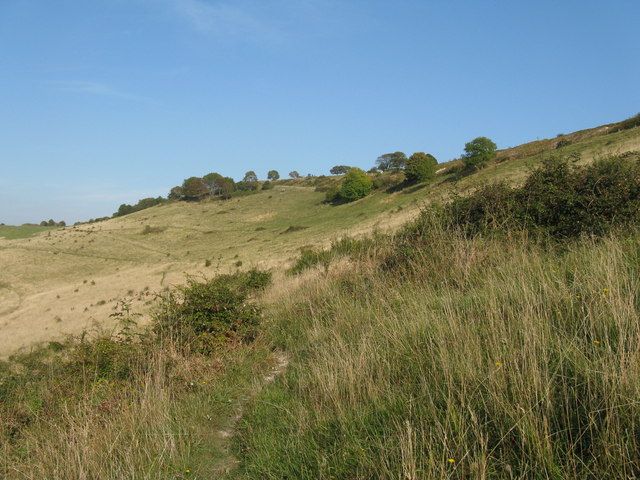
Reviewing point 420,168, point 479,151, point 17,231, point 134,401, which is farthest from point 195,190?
point 134,401

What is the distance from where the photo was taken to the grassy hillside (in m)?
2.50

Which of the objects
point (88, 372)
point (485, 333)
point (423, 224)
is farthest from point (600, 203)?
point (88, 372)

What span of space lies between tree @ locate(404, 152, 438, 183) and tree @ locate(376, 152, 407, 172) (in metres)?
42.6

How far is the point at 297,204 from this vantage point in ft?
252

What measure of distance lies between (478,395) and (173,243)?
66.5 meters

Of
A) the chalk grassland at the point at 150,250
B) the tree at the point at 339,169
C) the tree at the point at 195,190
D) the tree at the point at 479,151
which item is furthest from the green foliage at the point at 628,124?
the tree at the point at 339,169

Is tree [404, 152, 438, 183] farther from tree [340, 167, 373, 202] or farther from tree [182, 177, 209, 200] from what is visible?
tree [182, 177, 209, 200]

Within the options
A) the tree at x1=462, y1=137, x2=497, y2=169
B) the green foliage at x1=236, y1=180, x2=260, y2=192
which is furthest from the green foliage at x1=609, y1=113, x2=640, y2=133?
the green foliage at x1=236, y1=180, x2=260, y2=192

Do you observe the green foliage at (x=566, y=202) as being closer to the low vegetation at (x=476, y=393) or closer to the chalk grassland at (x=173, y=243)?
the low vegetation at (x=476, y=393)

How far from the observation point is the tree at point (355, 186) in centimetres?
6500

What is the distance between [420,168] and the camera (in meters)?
54.3

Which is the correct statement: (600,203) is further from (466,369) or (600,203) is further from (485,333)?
(466,369)

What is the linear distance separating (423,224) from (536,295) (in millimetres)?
6673

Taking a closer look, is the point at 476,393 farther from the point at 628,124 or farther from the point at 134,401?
the point at 628,124
